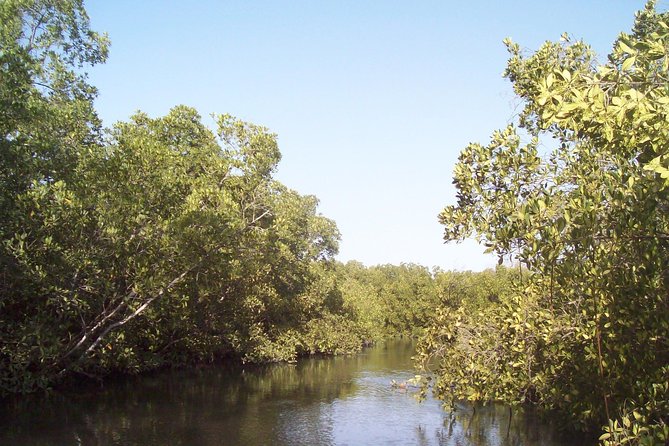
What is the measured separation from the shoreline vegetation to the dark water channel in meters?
1.07

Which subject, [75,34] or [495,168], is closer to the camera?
[495,168]

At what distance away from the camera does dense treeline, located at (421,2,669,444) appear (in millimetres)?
5910

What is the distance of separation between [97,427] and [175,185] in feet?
25.9

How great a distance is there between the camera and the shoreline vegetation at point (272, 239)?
643 centimetres

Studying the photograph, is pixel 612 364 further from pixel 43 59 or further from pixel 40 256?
pixel 43 59

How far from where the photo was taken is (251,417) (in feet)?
58.3

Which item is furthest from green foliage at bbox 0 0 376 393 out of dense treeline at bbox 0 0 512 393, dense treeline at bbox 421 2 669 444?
dense treeline at bbox 421 2 669 444

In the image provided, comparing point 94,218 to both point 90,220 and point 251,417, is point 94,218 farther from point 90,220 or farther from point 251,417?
point 251,417

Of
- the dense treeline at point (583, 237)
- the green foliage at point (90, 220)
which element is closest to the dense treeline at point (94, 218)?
the green foliage at point (90, 220)

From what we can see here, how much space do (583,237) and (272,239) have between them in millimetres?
19459

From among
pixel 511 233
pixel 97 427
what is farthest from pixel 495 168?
pixel 97 427

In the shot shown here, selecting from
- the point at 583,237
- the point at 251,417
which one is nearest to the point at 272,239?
the point at 251,417

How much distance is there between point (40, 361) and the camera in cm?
1784

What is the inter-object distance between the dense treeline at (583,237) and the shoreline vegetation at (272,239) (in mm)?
41
